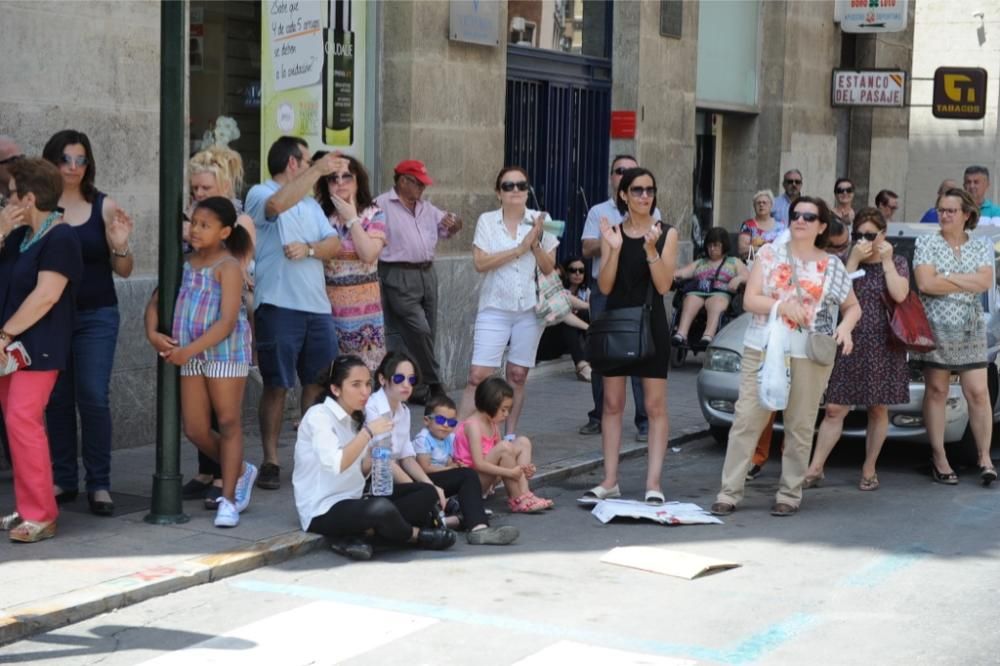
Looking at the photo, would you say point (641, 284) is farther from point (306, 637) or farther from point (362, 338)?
point (306, 637)

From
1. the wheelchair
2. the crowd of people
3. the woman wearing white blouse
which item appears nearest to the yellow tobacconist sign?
the wheelchair

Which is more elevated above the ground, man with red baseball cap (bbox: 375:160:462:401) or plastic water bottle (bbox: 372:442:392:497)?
man with red baseball cap (bbox: 375:160:462:401)

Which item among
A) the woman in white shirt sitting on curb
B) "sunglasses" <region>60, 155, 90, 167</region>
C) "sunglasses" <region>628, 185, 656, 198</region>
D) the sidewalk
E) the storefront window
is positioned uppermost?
the storefront window

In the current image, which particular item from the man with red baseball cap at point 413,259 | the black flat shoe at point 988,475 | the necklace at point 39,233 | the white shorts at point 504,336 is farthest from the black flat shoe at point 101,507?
Answer: the black flat shoe at point 988,475

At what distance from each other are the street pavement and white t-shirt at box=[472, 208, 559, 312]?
149 cm

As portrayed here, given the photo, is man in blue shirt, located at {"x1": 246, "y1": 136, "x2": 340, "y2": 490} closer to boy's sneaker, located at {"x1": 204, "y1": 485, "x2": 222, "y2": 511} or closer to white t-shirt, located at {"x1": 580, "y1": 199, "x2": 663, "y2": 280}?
boy's sneaker, located at {"x1": 204, "y1": 485, "x2": 222, "y2": 511}

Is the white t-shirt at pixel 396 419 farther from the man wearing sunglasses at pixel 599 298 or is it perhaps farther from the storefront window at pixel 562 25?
the storefront window at pixel 562 25

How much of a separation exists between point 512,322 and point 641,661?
13.4 ft

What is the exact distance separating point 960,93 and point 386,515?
14.6 meters

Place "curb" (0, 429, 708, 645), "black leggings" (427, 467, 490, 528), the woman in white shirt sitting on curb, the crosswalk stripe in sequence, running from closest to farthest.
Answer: the crosswalk stripe
"curb" (0, 429, 708, 645)
the woman in white shirt sitting on curb
"black leggings" (427, 467, 490, 528)

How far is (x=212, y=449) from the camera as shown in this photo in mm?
8461

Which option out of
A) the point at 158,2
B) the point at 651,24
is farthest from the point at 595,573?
the point at 651,24

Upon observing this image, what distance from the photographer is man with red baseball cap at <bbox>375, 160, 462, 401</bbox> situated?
1160 cm

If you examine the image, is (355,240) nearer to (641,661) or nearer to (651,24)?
(641,661)
